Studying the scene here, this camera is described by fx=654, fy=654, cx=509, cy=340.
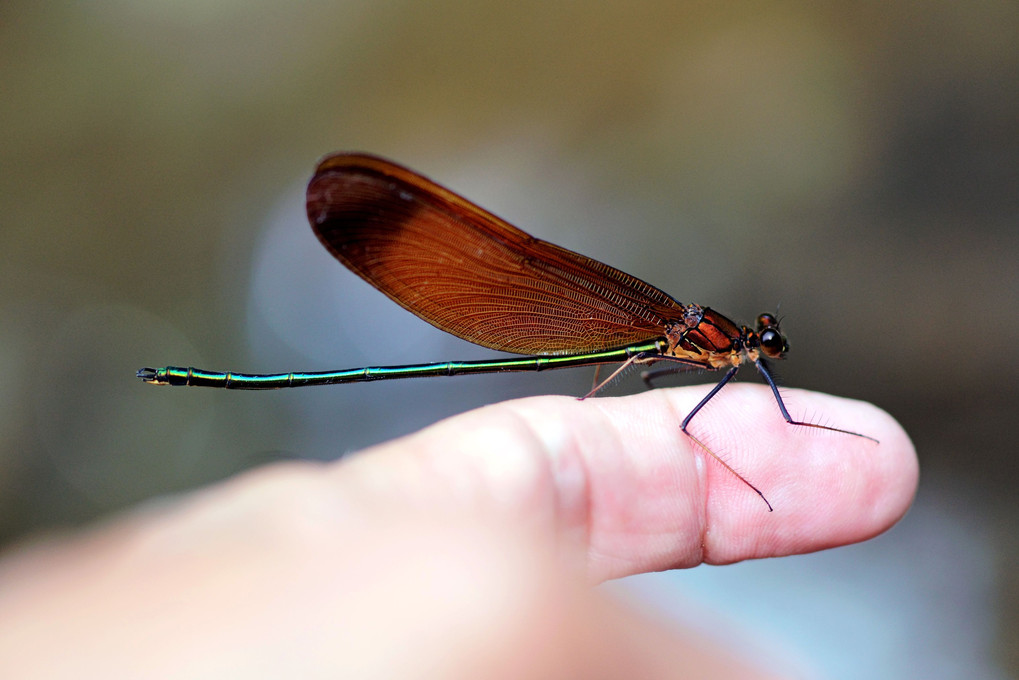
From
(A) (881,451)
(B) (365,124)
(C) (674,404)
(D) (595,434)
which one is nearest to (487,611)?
(D) (595,434)

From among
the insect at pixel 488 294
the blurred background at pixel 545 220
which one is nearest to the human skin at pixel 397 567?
the insect at pixel 488 294

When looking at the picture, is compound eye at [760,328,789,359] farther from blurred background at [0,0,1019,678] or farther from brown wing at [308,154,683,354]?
blurred background at [0,0,1019,678]

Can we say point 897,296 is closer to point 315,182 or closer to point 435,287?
point 435,287

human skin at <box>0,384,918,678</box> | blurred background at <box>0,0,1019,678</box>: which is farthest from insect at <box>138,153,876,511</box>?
blurred background at <box>0,0,1019,678</box>

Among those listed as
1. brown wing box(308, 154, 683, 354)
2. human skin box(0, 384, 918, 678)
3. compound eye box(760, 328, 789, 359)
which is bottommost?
human skin box(0, 384, 918, 678)

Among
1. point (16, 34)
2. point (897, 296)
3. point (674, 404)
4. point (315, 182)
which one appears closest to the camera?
point (315, 182)

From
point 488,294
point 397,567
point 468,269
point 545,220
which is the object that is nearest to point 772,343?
point 488,294
